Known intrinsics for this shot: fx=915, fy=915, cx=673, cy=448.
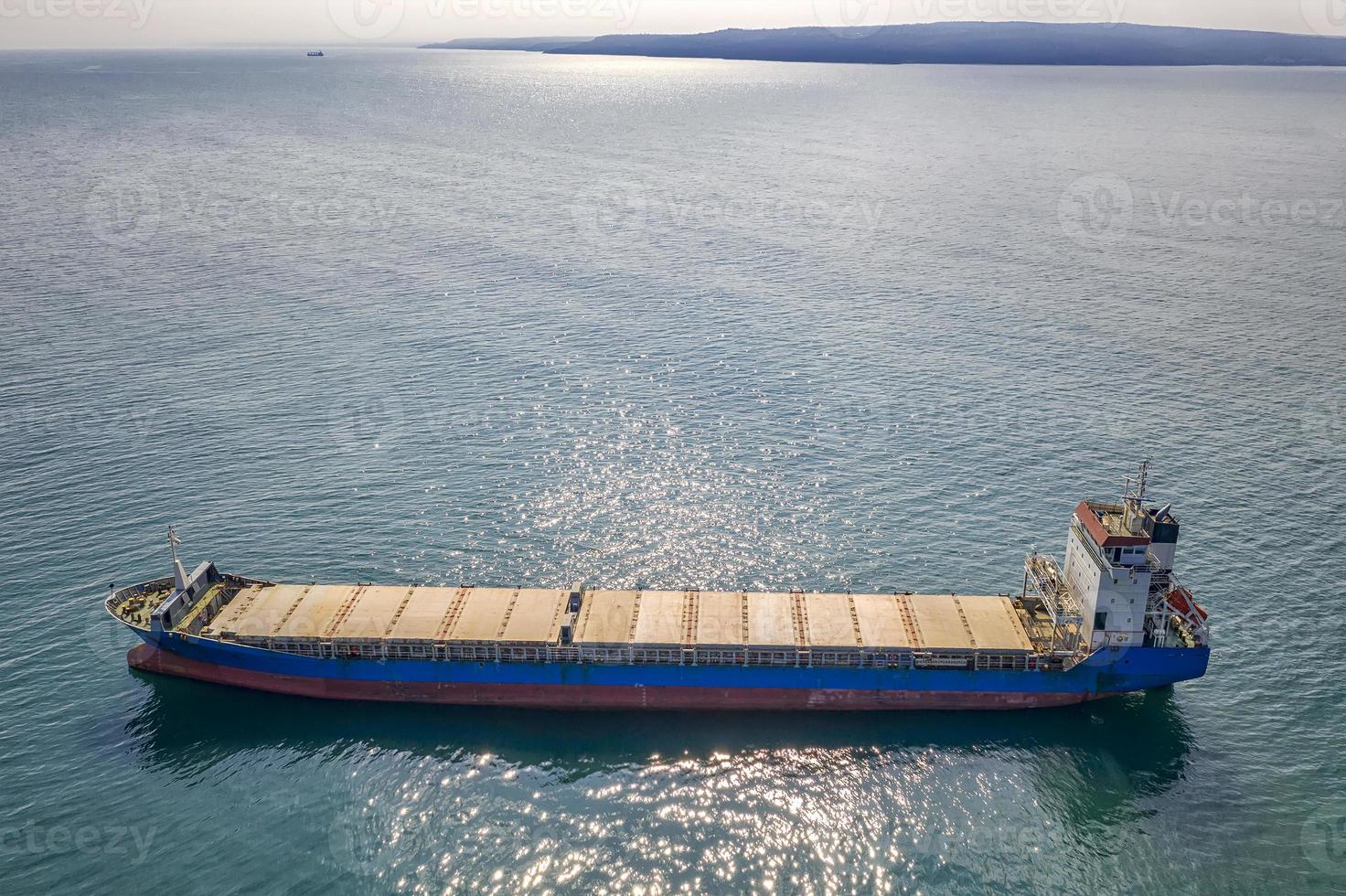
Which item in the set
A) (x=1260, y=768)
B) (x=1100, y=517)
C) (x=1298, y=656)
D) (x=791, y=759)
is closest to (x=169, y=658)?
(x=791, y=759)

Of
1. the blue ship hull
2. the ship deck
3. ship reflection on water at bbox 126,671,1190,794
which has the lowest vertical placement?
ship reflection on water at bbox 126,671,1190,794

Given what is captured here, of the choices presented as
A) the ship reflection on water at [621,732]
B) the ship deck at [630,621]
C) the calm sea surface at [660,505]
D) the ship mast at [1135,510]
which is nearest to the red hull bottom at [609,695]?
the ship reflection on water at [621,732]

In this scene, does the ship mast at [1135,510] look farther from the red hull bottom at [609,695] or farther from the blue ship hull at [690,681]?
the red hull bottom at [609,695]

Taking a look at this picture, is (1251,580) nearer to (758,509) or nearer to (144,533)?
(758,509)

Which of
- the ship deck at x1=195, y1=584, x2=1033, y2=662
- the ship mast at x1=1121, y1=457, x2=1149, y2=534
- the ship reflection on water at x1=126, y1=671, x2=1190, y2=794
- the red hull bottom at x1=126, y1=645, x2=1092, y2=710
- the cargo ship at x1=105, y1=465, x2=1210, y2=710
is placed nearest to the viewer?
the ship reflection on water at x1=126, y1=671, x2=1190, y2=794

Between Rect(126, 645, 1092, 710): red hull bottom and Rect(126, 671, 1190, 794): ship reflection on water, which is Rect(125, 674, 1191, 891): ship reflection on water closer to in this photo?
Rect(126, 671, 1190, 794): ship reflection on water

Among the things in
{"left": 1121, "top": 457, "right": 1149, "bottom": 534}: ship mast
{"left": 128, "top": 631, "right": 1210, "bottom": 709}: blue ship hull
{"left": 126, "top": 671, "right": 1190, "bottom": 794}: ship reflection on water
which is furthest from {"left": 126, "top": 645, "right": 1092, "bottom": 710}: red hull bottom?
{"left": 1121, "top": 457, "right": 1149, "bottom": 534}: ship mast
